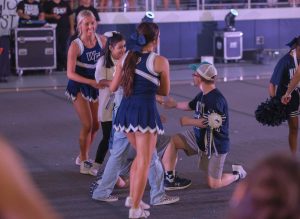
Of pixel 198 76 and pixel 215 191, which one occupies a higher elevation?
pixel 198 76

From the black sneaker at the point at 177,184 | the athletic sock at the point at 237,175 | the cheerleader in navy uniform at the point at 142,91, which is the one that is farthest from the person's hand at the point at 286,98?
the cheerleader in navy uniform at the point at 142,91

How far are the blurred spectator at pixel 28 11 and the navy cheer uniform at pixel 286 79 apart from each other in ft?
33.8

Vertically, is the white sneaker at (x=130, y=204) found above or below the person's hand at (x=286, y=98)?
below

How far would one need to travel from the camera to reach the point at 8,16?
56.8 ft

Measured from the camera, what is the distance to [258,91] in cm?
1427

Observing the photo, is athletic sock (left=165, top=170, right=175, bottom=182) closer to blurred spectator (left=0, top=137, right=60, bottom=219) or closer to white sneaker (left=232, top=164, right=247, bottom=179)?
white sneaker (left=232, top=164, right=247, bottom=179)

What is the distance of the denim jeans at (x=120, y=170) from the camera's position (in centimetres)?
623

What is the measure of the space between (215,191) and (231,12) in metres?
12.8

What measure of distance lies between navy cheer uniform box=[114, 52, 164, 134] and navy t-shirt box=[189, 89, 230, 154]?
112 centimetres

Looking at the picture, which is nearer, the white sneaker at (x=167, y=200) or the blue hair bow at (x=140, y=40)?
the blue hair bow at (x=140, y=40)

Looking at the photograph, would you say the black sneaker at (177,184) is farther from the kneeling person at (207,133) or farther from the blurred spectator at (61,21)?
the blurred spectator at (61,21)

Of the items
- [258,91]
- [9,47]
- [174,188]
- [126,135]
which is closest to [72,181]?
[174,188]

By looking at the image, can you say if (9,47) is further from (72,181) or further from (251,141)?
(72,181)

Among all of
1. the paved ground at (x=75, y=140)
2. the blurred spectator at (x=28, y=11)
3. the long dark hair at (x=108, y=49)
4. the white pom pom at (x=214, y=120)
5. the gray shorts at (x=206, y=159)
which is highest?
the blurred spectator at (x=28, y=11)
